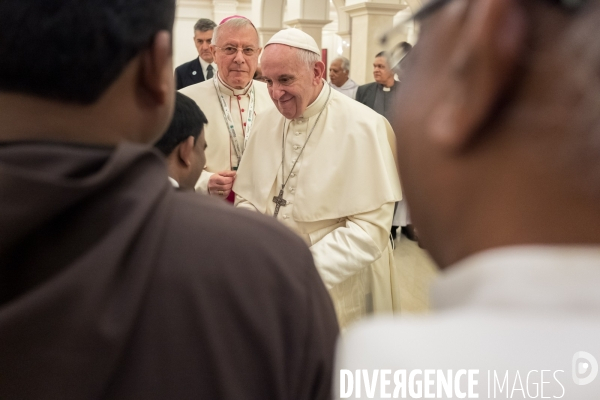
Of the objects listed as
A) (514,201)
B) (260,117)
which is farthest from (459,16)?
(260,117)

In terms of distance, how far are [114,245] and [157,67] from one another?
0.95ft

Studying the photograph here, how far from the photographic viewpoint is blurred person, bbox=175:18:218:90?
5.66m

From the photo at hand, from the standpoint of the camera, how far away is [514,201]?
428 mm

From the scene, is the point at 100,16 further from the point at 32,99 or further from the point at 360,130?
the point at 360,130

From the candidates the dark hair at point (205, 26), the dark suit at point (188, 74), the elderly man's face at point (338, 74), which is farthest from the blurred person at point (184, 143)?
the elderly man's face at point (338, 74)

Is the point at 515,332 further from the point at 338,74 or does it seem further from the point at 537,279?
the point at 338,74

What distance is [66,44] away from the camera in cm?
77

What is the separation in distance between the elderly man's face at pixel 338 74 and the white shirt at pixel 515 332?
8.55m

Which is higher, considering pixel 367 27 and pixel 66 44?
pixel 367 27

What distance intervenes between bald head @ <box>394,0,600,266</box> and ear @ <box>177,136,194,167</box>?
1.47 m

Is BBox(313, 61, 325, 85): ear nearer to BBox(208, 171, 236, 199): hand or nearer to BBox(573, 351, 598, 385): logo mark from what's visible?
BBox(208, 171, 236, 199): hand

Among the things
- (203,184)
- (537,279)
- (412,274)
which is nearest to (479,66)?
(537,279)

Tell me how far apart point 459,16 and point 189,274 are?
579mm

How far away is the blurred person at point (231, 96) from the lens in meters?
3.64
